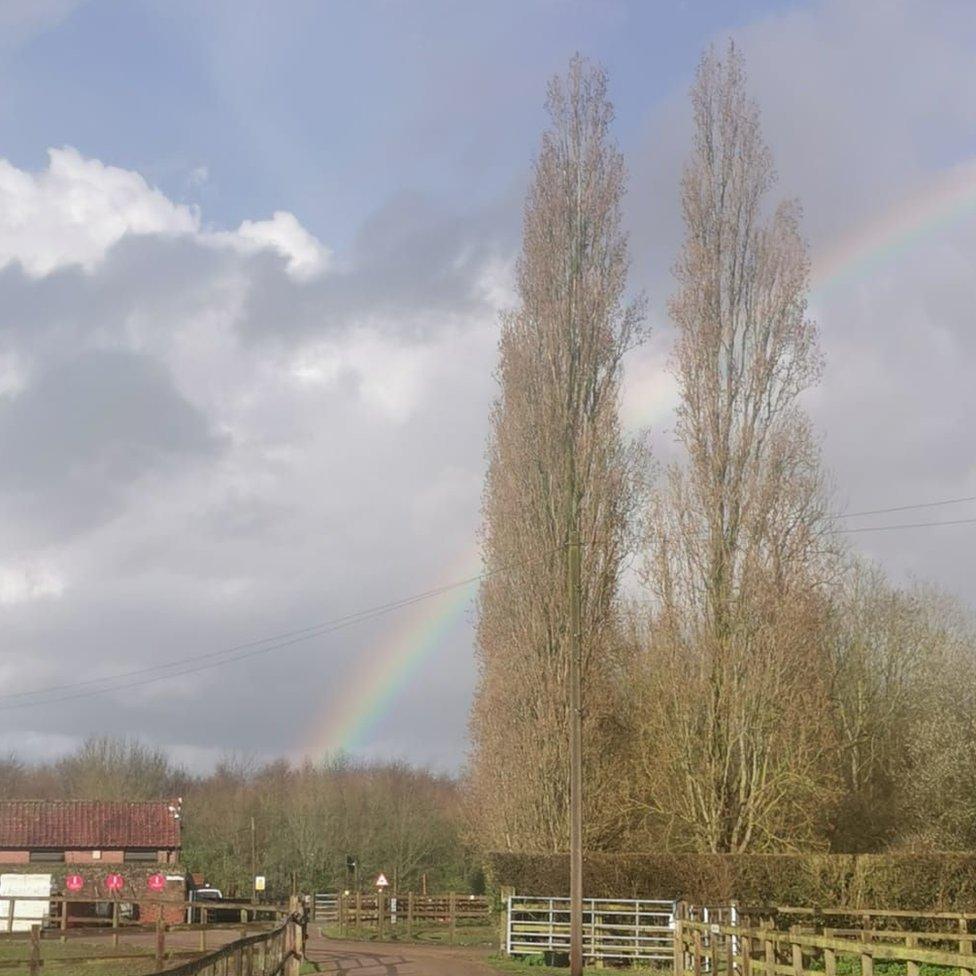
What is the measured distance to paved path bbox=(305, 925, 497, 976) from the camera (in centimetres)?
2481

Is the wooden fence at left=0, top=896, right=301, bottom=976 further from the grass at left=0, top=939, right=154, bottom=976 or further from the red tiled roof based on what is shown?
the red tiled roof

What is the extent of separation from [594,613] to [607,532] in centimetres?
234

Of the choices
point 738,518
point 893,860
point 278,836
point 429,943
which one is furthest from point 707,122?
point 278,836

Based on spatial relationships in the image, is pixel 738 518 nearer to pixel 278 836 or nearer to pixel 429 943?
pixel 429 943

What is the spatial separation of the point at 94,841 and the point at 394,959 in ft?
95.0

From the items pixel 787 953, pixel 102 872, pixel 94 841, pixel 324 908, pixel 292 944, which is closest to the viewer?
pixel 787 953

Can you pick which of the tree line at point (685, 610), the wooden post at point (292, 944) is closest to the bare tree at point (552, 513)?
the tree line at point (685, 610)

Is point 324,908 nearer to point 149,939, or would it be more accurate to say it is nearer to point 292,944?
point 149,939

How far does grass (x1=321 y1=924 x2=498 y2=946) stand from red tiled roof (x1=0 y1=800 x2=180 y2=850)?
9612 millimetres

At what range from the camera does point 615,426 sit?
1533 inches

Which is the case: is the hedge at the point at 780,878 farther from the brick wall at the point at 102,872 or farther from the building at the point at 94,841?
the building at the point at 94,841

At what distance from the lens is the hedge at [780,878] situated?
29.3 m

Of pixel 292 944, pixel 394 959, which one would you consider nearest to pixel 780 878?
pixel 394 959

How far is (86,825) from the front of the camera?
54.9 meters
